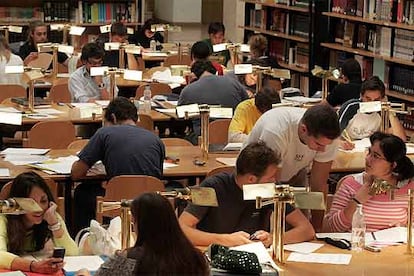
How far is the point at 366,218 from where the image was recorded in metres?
4.67

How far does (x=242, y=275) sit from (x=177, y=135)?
15.6ft

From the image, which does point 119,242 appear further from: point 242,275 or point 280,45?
point 280,45

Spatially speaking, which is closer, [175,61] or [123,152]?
[123,152]

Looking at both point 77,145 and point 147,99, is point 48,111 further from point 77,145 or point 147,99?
point 77,145

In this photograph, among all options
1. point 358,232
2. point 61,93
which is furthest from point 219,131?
point 358,232

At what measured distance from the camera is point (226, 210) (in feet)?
14.7

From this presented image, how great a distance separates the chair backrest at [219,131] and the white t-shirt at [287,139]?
1796 millimetres

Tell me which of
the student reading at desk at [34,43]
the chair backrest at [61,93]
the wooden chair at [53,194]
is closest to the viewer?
the wooden chair at [53,194]

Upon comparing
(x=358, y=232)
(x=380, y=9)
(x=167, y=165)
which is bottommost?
(x=167, y=165)

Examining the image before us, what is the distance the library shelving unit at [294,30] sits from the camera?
11320 millimetres

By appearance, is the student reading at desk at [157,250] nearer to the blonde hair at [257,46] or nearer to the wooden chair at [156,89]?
the wooden chair at [156,89]

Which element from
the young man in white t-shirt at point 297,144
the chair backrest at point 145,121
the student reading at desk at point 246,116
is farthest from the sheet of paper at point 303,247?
the chair backrest at point 145,121

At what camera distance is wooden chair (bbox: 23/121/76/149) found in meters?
6.64

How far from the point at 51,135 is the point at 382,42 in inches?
174
